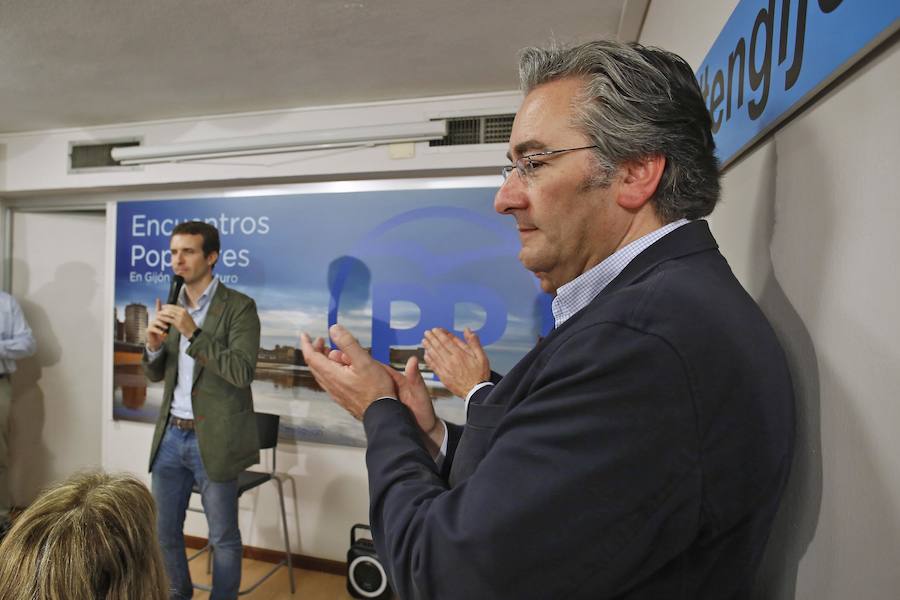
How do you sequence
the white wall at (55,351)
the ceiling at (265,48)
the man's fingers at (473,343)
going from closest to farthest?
the man's fingers at (473,343), the ceiling at (265,48), the white wall at (55,351)

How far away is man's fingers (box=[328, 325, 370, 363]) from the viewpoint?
889 mm

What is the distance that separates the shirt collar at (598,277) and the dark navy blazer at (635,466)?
0.29 feet

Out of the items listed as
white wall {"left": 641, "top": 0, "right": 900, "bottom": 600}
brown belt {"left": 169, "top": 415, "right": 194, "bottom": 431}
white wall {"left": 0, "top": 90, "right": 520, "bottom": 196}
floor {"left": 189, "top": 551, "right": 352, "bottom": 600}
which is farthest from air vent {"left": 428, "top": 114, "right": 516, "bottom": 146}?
floor {"left": 189, "top": 551, "right": 352, "bottom": 600}

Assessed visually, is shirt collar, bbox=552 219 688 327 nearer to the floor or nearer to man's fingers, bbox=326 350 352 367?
man's fingers, bbox=326 350 352 367

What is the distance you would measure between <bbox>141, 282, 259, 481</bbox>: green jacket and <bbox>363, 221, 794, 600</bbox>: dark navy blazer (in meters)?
1.97

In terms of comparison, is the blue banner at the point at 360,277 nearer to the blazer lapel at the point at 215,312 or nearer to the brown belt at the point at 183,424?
the blazer lapel at the point at 215,312

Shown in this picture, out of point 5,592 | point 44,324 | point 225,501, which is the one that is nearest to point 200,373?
point 225,501

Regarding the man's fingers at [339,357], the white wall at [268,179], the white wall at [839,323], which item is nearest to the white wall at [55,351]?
the white wall at [268,179]

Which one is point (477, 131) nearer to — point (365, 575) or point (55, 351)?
point (365, 575)

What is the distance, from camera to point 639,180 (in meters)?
0.73

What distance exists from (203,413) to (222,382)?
0.49 feet

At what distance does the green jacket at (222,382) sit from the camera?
237cm

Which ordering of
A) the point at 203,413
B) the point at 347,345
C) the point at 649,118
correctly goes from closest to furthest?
the point at 649,118 → the point at 347,345 → the point at 203,413

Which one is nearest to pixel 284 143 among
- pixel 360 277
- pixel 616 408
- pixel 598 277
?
pixel 360 277
